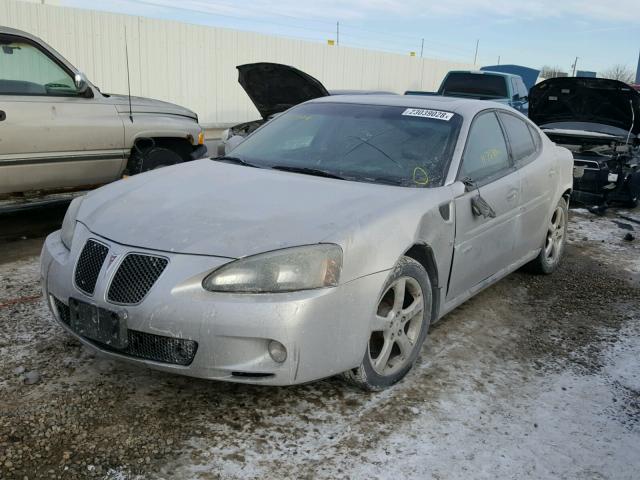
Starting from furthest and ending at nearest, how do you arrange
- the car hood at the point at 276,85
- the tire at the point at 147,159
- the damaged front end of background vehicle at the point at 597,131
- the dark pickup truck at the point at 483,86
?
the dark pickup truck at the point at 483,86
the car hood at the point at 276,85
the damaged front end of background vehicle at the point at 597,131
the tire at the point at 147,159

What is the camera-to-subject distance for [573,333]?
425 centimetres

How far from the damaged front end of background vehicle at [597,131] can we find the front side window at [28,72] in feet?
19.8

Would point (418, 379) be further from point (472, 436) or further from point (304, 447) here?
point (304, 447)

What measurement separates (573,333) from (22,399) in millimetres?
3327

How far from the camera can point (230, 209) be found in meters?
3.14

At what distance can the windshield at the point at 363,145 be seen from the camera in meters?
3.73

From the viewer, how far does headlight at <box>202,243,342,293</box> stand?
2.71 m

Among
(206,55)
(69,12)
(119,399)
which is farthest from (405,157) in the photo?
(206,55)

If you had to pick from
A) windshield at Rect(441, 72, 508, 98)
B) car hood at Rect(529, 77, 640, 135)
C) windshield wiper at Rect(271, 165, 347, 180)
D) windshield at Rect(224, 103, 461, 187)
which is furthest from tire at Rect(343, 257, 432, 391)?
windshield at Rect(441, 72, 508, 98)

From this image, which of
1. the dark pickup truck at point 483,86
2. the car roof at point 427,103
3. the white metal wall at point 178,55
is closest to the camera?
the car roof at point 427,103

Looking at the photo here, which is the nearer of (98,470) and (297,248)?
(98,470)

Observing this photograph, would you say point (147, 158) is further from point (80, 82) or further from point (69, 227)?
point (69, 227)

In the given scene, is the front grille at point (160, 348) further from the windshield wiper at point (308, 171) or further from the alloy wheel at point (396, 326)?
the windshield wiper at point (308, 171)

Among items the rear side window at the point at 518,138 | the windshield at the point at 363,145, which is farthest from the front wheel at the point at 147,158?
the rear side window at the point at 518,138
